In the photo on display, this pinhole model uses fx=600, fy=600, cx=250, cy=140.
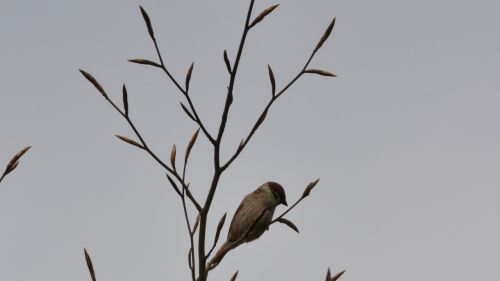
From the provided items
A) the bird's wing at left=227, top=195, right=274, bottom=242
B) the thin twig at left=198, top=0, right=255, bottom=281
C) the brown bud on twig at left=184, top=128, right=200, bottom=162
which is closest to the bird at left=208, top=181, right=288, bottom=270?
the bird's wing at left=227, top=195, right=274, bottom=242

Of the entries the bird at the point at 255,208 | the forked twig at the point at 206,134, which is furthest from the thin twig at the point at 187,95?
the bird at the point at 255,208

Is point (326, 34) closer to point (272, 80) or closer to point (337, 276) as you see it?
point (272, 80)

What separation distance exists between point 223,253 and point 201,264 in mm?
Result: 394

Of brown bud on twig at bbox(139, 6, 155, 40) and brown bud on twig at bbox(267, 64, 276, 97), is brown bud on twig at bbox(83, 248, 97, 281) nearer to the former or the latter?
brown bud on twig at bbox(139, 6, 155, 40)

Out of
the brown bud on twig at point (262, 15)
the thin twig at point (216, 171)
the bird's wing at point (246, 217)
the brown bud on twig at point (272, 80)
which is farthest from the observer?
the bird's wing at point (246, 217)

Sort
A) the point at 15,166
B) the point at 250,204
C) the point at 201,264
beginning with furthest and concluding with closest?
1. the point at 250,204
2. the point at 201,264
3. the point at 15,166

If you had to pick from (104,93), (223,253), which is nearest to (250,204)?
(223,253)

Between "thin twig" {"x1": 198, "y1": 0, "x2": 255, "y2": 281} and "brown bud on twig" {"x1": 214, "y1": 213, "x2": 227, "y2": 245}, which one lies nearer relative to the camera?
"thin twig" {"x1": 198, "y1": 0, "x2": 255, "y2": 281}

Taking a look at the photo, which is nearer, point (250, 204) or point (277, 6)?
point (277, 6)

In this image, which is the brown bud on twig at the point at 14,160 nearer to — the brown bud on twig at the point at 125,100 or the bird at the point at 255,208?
the brown bud on twig at the point at 125,100

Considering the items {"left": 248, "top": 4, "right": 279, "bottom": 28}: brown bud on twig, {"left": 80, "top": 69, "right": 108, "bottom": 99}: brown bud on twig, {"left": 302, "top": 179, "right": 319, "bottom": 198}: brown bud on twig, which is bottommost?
{"left": 302, "top": 179, "right": 319, "bottom": 198}: brown bud on twig

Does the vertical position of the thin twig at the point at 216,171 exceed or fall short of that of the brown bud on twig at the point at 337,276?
it exceeds it

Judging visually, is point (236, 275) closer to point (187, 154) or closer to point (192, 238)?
point (192, 238)

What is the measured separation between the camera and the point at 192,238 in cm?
308
